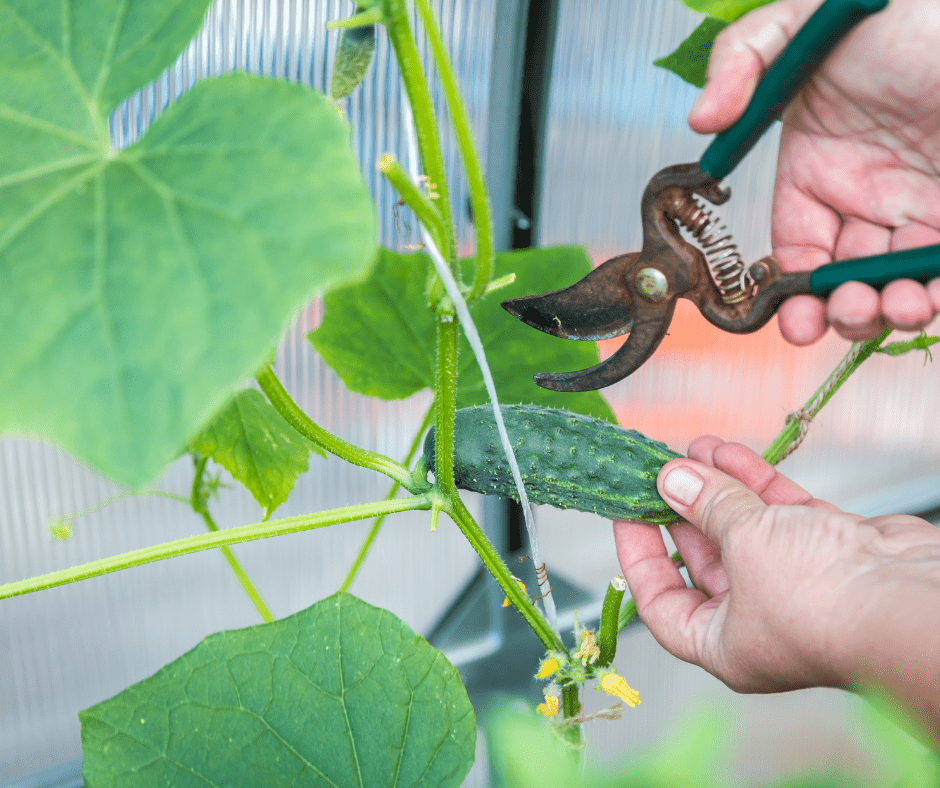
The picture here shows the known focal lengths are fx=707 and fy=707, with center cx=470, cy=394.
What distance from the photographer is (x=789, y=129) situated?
2.10ft

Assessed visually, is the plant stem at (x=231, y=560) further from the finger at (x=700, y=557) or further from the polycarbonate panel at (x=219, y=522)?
the finger at (x=700, y=557)

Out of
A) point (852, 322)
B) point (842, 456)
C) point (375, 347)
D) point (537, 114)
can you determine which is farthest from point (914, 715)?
point (842, 456)

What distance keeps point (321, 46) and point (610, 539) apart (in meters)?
0.90

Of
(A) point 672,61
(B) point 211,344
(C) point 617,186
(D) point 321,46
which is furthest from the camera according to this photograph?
(C) point 617,186

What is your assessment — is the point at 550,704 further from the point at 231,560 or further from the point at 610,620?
the point at 231,560

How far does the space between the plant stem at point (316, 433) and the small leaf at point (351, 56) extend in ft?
0.49

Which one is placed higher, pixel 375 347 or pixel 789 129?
pixel 789 129

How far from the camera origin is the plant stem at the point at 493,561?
0.47 meters

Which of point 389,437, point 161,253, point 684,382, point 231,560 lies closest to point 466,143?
point 161,253

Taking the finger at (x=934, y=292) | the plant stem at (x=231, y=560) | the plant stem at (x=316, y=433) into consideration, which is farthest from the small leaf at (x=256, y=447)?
the finger at (x=934, y=292)

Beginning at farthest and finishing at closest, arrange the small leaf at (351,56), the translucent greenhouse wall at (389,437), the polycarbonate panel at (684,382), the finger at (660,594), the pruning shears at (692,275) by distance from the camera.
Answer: the polycarbonate panel at (684,382)
the translucent greenhouse wall at (389,437)
the finger at (660,594)
the pruning shears at (692,275)
the small leaf at (351,56)

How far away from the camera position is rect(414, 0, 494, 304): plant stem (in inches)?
12.2

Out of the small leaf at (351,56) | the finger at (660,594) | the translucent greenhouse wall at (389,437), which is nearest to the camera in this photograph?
the small leaf at (351,56)

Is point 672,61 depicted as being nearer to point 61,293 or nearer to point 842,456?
point 61,293
